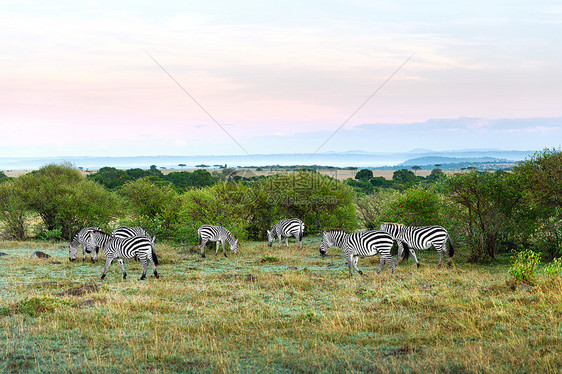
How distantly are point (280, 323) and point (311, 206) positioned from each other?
23860 mm

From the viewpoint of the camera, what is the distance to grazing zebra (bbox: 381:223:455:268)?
2014 cm

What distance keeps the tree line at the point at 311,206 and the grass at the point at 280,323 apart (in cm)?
587

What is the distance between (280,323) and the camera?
10.8 metres

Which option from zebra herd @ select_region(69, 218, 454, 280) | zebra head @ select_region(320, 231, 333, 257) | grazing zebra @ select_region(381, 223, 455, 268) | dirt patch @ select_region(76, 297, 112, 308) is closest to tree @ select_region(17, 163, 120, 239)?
zebra herd @ select_region(69, 218, 454, 280)

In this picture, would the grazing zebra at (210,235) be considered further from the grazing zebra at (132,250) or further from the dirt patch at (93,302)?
the dirt patch at (93,302)

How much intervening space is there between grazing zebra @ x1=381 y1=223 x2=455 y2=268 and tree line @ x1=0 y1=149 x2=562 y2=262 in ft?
8.85

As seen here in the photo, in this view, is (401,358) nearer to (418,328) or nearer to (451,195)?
(418,328)

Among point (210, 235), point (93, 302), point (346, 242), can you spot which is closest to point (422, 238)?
point (346, 242)

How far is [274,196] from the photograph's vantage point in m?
34.3

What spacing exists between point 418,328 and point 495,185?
1440 centimetres

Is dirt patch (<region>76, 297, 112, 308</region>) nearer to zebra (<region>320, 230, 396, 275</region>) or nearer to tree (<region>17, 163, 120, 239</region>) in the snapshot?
zebra (<region>320, 230, 396, 275</region>)

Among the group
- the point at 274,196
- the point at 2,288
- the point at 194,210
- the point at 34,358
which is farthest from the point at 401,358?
the point at 274,196

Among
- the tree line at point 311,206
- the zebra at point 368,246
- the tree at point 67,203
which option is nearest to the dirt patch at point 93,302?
the zebra at point 368,246

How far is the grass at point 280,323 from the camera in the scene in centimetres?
804
